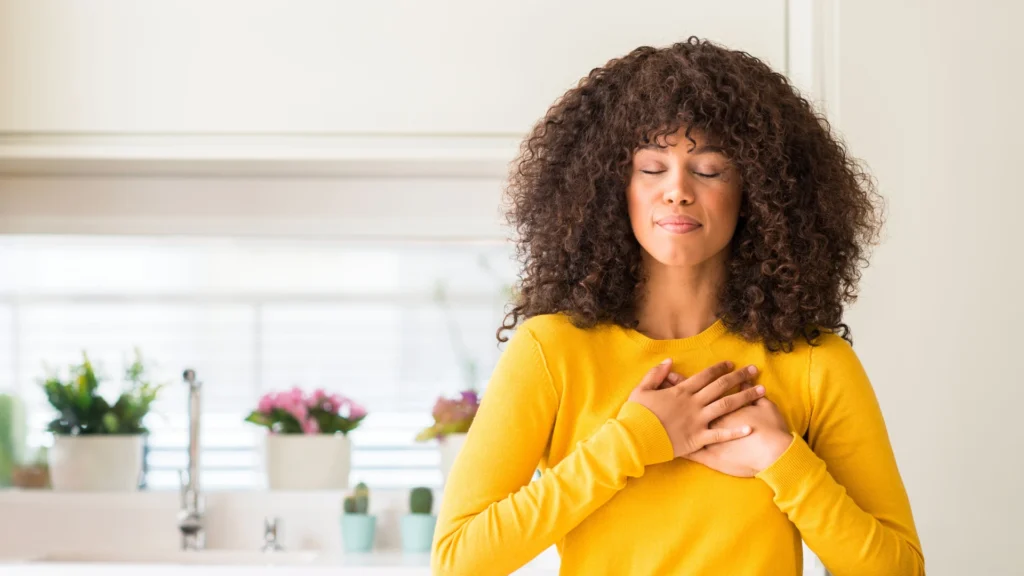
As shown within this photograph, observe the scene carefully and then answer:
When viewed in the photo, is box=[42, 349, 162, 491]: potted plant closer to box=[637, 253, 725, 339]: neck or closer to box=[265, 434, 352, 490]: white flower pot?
box=[265, 434, 352, 490]: white flower pot

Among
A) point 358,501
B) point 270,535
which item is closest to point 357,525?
point 358,501

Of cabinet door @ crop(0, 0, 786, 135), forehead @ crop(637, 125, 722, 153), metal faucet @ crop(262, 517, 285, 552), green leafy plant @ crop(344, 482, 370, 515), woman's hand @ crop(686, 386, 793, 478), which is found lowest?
metal faucet @ crop(262, 517, 285, 552)

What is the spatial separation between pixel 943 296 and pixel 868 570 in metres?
0.90

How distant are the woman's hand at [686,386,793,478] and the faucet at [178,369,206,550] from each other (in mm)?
1405

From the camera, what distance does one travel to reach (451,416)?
7.55 ft

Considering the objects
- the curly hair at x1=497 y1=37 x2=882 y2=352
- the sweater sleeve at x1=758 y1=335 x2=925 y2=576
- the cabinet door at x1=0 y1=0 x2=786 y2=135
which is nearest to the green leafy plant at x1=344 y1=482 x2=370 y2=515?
the cabinet door at x1=0 y1=0 x2=786 y2=135

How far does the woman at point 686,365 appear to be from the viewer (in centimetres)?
108

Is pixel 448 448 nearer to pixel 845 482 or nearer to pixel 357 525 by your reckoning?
pixel 357 525

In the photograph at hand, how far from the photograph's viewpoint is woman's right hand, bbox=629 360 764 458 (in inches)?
43.1

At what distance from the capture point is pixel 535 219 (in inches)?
51.4

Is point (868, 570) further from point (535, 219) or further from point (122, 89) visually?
point (122, 89)

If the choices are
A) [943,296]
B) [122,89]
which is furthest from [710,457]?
[122,89]

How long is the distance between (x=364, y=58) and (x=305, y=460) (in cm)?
89

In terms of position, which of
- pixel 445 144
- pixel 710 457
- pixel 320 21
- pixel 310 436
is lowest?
pixel 310 436
